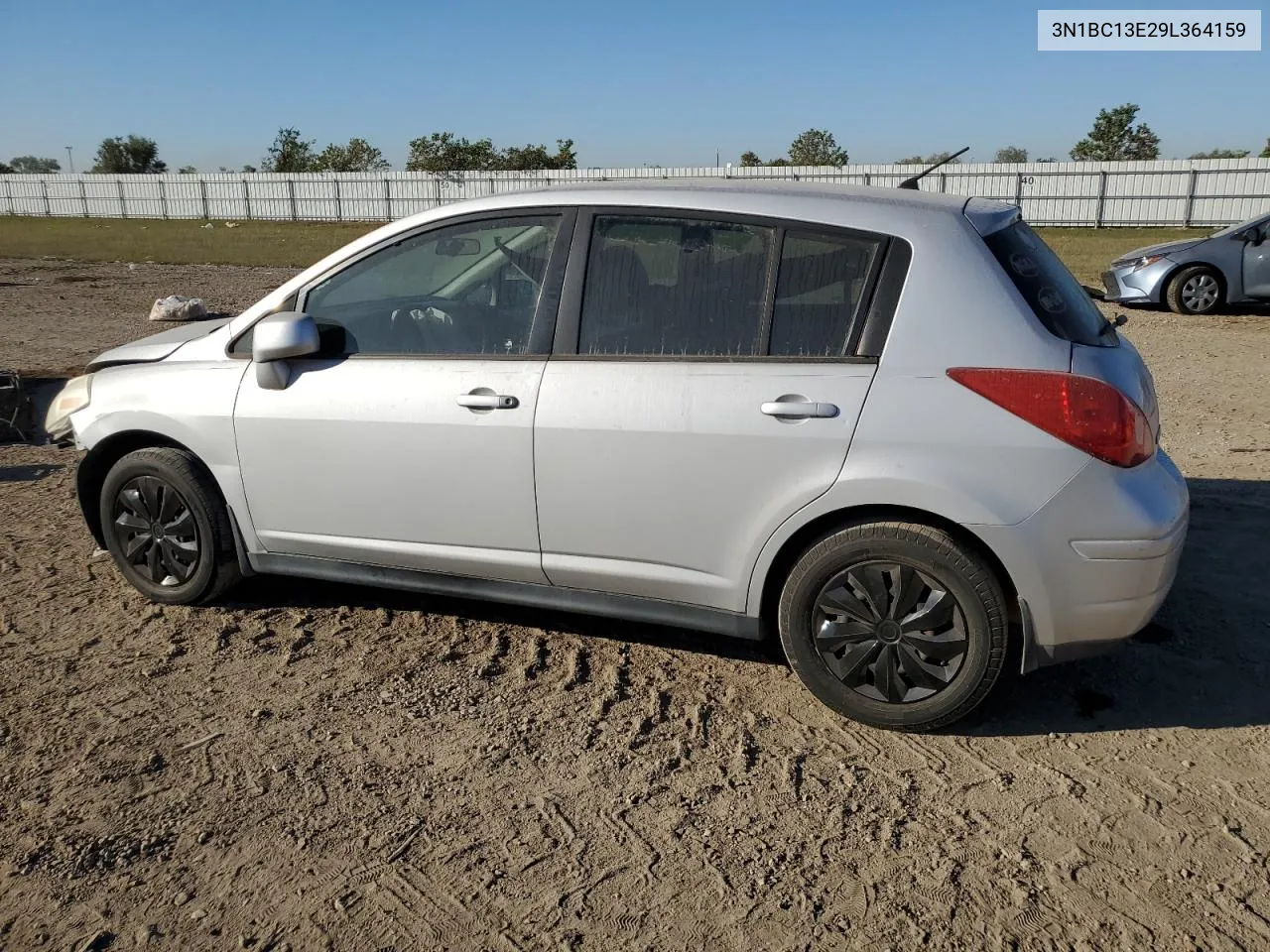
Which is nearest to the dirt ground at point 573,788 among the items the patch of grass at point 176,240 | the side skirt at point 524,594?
the side skirt at point 524,594

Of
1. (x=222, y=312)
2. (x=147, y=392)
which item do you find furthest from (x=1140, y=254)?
(x=147, y=392)

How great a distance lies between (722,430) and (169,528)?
256 centimetres

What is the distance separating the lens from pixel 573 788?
11.2 feet

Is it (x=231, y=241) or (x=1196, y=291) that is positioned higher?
(x=231, y=241)

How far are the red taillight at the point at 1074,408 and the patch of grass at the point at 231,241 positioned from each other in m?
15.5

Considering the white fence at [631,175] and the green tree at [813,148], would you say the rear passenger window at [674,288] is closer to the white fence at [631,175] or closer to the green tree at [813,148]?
the white fence at [631,175]

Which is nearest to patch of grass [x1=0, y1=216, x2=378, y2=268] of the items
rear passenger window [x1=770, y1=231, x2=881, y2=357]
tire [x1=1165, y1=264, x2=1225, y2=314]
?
tire [x1=1165, y1=264, x2=1225, y2=314]

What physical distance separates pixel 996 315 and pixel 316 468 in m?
2.61

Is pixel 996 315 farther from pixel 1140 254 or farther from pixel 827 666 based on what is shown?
pixel 1140 254

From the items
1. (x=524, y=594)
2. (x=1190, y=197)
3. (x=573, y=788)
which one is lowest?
(x=573, y=788)

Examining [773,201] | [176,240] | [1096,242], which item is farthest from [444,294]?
[176,240]

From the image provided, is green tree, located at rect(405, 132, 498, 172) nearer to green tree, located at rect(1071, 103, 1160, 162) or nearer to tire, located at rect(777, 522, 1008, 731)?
green tree, located at rect(1071, 103, 1160, 162)

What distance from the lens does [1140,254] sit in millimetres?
14453

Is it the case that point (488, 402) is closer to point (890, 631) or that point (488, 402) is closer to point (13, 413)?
point (890, 631)
